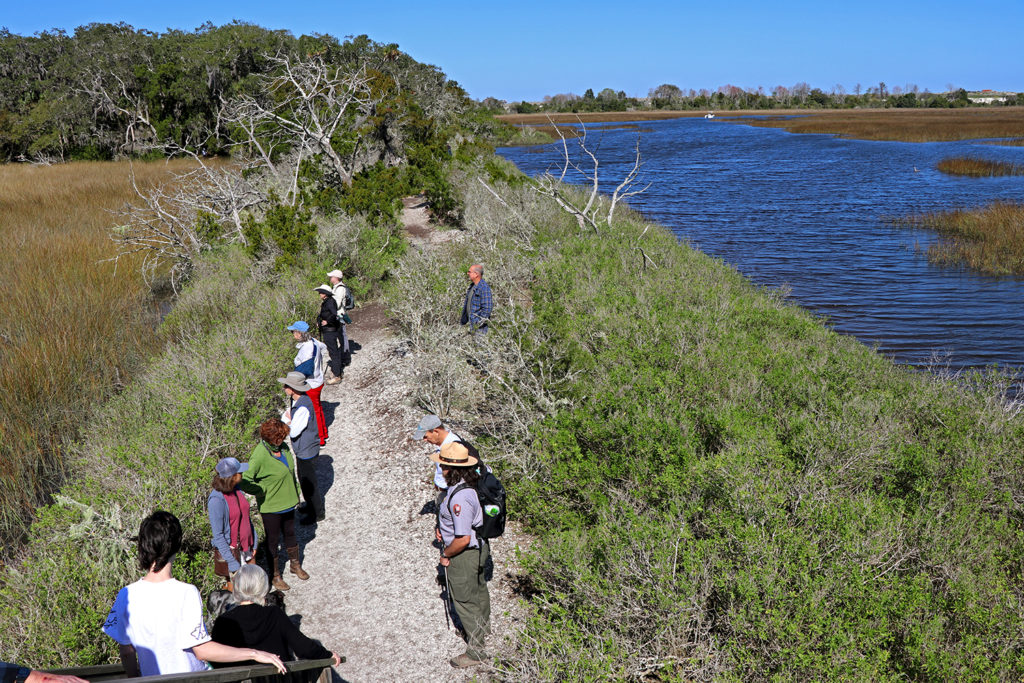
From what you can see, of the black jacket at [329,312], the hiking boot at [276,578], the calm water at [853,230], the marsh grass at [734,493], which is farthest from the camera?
the calm water at [853,230]

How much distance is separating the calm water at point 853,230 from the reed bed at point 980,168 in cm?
84

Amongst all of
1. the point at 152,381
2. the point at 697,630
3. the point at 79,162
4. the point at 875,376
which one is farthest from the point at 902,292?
the point at 79,162

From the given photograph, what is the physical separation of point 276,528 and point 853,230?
74.2ft

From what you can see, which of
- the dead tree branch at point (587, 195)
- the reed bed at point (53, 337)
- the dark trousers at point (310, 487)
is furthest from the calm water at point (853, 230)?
the reed bed at point (53, 337)

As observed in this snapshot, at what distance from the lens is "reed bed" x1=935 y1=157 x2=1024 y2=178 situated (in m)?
32.0

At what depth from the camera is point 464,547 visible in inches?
172

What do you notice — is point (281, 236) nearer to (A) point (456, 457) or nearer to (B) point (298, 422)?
(B) point (298, 422)

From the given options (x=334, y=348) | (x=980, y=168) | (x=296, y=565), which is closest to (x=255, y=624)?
(x=296, y=565)

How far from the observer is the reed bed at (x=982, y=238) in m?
18.1

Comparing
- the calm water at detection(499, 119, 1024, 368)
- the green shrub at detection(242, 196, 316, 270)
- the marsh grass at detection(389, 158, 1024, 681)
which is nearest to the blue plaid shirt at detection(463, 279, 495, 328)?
the marsh grass at detection(389, 158, 1024, 681)

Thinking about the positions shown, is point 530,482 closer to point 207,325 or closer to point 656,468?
point 656,468

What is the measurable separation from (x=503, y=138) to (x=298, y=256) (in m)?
43.2

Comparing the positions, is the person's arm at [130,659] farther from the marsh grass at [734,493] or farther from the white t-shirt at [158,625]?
the marsh grass at [734,493]

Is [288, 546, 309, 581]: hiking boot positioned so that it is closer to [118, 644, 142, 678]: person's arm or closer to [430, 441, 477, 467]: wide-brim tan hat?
[430, 441, 477, 467]: wide-brim tan hat
